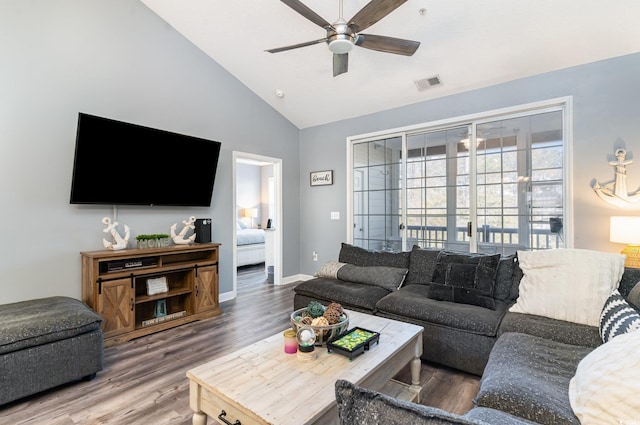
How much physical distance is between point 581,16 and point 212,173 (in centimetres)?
417

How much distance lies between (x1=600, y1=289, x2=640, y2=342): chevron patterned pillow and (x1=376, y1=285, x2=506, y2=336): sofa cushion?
63 centimetres

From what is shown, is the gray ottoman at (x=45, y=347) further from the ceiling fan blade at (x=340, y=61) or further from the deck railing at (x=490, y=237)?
the deck railing at (x=490, y=237)

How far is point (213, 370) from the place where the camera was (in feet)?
4.84

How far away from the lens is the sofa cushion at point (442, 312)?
2.27 metres

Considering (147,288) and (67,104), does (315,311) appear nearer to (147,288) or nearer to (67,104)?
(147,288)

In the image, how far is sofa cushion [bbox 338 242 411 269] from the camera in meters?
3.38

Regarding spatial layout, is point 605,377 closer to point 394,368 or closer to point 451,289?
point 394,368

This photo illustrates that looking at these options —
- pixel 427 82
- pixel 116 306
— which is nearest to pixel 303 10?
pixel 427 82

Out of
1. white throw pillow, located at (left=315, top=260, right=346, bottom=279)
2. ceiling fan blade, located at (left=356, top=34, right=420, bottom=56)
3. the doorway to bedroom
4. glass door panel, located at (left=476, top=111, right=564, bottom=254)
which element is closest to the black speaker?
the doorway to bedroom

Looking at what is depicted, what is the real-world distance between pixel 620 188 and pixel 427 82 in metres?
2.29

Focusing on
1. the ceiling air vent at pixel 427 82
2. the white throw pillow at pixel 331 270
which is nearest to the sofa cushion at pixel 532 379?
the white throw pillow at pixel 331 270

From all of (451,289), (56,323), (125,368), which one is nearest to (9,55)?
(56,323)

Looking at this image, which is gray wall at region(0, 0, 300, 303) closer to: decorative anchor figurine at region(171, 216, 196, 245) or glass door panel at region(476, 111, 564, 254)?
decorative anchor figurine at region(171, 216, 196, 245)

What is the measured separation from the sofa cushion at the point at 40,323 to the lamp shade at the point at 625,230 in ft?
14.8
